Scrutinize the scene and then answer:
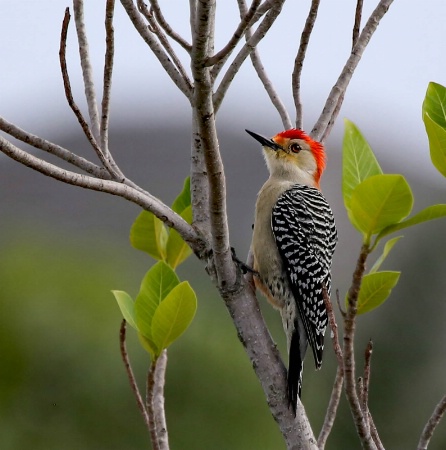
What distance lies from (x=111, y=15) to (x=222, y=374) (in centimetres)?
890

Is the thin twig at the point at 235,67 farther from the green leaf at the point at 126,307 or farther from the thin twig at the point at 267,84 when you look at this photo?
the green leaf at the point at 126,307

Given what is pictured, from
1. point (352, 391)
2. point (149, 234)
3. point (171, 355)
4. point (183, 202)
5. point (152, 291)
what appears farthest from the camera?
point (171, 355)

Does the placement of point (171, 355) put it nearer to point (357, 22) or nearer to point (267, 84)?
point (267, 84)

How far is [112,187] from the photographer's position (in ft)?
8.65

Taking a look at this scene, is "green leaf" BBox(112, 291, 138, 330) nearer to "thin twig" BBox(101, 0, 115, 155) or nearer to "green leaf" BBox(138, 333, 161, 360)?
"green leaf" BBox(138, 333, 161, 360)

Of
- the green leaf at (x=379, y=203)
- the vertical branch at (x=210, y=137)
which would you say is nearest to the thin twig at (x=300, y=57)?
the vertical branch at (x=210, y=137)

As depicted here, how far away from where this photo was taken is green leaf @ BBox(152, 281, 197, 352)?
2.94 metres

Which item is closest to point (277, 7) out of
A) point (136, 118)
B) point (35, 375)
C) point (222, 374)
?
point (222, 374)

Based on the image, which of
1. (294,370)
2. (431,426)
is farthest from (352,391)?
(294,370)

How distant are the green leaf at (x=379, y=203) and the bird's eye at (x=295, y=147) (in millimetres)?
3163

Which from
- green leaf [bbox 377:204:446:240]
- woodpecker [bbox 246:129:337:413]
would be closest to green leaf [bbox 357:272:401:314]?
green leaf [bbox 377:204:446:240]

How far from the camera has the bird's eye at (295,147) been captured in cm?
584

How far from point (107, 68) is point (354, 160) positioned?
91 cm

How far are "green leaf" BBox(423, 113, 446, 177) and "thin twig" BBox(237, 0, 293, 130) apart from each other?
0.96m
